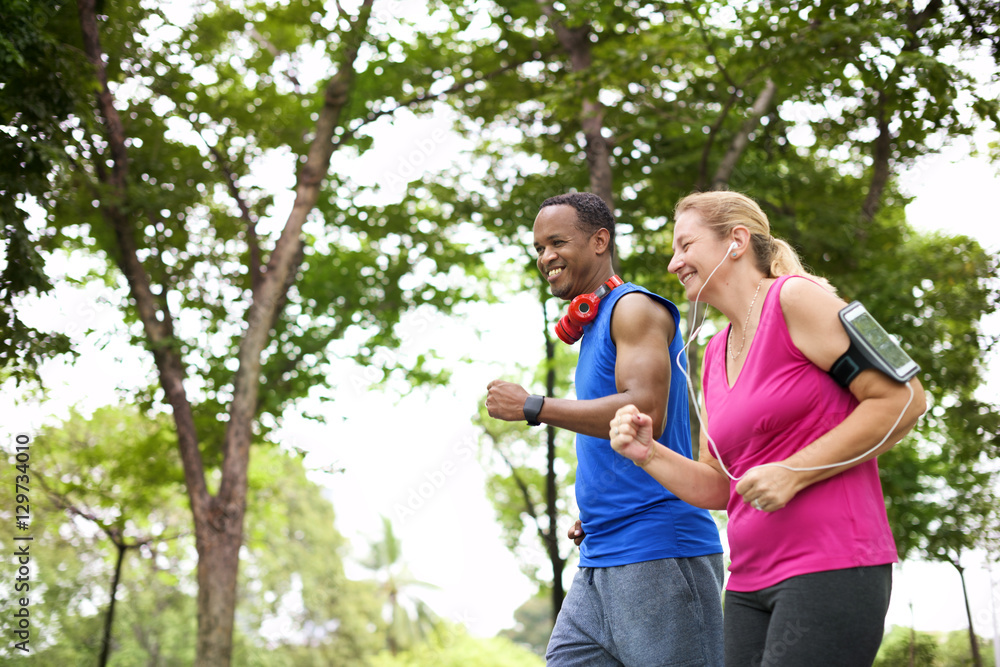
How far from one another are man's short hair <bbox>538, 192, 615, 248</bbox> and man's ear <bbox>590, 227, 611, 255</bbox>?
2 centimetres

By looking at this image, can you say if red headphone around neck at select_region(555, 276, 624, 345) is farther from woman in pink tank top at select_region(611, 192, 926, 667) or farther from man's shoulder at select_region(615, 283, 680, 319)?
woman in pink tank top at select_region(611, 192, 926, 667)

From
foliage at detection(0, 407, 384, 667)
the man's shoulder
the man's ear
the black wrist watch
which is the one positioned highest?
foliage at detection(0, 407, 384, 667)

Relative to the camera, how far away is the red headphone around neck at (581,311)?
2.74m

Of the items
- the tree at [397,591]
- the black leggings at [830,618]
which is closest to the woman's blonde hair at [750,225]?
the black leggings at [830,618]

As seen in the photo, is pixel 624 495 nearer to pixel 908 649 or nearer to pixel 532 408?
pixel 532 408

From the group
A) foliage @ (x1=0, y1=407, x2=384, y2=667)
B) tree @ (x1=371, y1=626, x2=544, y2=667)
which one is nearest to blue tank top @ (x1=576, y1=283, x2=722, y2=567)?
foliage @ (x1=0, y1=407, x2=384, y2=667)

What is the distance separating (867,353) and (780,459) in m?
0.35

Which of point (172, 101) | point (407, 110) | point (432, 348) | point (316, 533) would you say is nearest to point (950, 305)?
point (432, 348)

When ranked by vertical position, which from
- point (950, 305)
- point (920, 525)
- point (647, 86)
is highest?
point (647, 86)

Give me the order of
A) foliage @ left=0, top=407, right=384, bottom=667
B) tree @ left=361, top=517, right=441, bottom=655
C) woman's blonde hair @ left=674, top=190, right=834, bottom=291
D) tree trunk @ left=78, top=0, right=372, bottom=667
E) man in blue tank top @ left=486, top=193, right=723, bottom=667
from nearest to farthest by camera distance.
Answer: woman's blonde hair @ left=674, top=190, right=834, bottom=291, man in blue tank top @ left=486, top=193, right=723, bottom=667, tree trunk @ left=78, top=0, right=372, bottom=667, foliage @ left=0, top=407, right=384, bottom=667, tree @ left=361, top=517, right=441, bottom=655

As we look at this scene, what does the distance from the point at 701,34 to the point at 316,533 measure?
1324 inches

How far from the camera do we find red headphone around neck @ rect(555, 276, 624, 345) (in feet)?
8.98

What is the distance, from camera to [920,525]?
12969mm

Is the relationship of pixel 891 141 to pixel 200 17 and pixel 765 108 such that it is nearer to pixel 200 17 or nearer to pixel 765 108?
pixel 765 108
